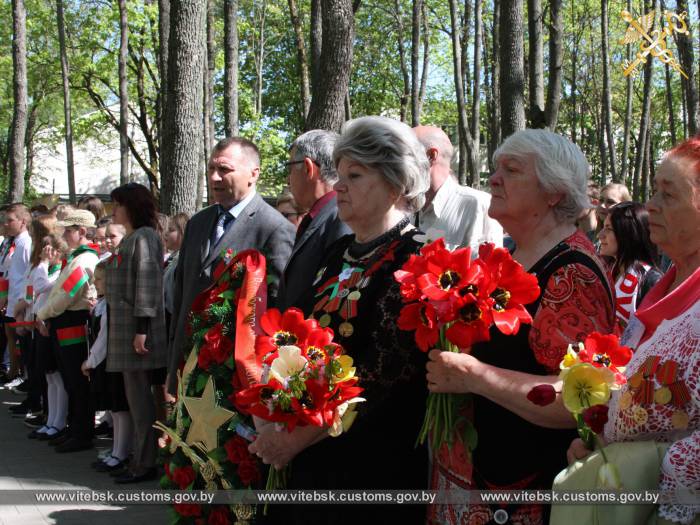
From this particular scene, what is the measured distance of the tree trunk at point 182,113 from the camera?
9406mm

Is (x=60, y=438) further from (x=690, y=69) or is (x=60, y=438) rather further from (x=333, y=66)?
(x=690, y=69)

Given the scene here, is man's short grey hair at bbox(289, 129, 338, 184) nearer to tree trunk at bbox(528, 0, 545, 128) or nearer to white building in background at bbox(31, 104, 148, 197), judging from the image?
tree trunk at bbox(528, 0, 545, 128)

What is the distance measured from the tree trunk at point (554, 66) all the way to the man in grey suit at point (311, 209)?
258 inches

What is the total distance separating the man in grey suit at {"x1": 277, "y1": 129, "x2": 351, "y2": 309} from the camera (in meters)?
4.09

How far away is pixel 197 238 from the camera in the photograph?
5266 mm

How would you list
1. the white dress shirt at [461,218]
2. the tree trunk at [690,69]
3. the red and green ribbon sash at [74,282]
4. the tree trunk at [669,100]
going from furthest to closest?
the tree trunk at [669,100] → the tree trunk at [690,69] → the red and green ribbon sash at [74,282] → the white dress shirt at [461,218]

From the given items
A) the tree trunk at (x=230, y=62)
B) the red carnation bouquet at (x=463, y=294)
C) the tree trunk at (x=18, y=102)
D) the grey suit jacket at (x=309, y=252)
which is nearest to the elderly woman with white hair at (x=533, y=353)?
the red carnation bouquet at (x=463, y=294)

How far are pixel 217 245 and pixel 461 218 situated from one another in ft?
4.97

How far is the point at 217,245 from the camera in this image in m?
5.08

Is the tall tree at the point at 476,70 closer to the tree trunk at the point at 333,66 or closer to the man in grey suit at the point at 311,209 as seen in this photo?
the tree trunk at the point at 333,66

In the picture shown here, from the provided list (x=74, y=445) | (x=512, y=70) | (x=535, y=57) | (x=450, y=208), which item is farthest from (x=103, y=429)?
(x=535, y=57)

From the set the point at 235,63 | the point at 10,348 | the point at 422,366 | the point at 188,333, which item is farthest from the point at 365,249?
the point at 235,63

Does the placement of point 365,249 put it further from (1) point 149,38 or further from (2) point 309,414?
(1) point 149,38

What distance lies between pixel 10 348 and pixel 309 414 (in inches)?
439
